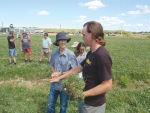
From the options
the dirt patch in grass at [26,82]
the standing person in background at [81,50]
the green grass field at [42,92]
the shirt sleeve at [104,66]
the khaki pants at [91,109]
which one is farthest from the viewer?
the dirt patch in grass at [26,82]

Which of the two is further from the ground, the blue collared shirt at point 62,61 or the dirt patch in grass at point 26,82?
the blue collared shirt at point 62,61

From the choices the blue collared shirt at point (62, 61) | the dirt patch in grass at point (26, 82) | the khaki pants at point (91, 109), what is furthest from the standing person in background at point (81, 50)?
the khaki pants at point (91, 109)

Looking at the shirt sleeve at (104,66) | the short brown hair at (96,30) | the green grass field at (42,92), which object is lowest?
the green grass field at (42,92)

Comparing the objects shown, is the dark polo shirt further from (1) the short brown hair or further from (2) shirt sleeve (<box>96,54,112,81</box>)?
(1) the short brown hair

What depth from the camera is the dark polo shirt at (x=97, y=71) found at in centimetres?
257

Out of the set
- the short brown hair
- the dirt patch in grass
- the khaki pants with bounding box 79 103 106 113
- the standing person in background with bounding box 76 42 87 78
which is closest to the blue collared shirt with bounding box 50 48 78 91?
the standing person in background with bounding box 76 42 87 78

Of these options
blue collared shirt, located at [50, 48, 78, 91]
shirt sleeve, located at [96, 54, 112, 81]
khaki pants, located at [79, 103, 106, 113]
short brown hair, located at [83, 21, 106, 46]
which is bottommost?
khaki pants, located at [79, 103, 106, 113]

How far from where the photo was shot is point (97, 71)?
2680 mm

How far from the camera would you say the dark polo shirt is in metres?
2.57

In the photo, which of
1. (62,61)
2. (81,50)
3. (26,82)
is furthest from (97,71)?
(26,82)

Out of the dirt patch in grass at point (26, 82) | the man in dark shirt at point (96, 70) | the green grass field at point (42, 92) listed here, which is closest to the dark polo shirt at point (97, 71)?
the man in dark shirt at point (96, 70)

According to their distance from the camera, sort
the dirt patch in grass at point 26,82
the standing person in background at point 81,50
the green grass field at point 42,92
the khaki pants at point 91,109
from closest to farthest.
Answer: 1. the khaki pants at point 91,109
2. the green grass field at point 42,92
3. the standing person in background at point 81,50
4. the dirt patch in grass at point 26,82

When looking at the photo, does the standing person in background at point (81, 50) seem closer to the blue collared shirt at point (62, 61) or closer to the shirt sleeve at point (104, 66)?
the blue collared shirt at point (62, 61)

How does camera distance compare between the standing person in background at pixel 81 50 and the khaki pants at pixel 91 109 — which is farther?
the standing person in background at pixel 81 50
